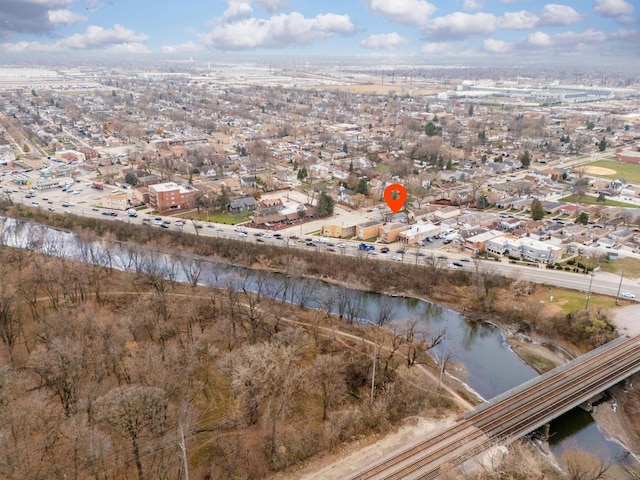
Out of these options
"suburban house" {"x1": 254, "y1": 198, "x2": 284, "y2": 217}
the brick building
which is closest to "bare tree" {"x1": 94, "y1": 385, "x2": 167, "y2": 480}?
"suburban house" {"x1": 254, "y1": 198, "x2": 284, "y2": 217}

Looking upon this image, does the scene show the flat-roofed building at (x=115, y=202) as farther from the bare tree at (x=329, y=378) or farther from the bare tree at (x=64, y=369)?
the bare tree at (x=329, y=378)

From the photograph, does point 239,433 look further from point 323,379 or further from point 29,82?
point 29,82

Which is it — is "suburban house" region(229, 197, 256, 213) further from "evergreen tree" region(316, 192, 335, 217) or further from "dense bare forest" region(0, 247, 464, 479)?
"dense bare forest" region(0, 247, 464, 479)

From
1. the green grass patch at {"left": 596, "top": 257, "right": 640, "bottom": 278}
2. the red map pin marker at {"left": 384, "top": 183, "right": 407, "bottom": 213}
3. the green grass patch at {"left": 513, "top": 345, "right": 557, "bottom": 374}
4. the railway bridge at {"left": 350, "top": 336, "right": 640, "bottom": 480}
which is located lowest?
the green grass patch at {"left": 513, "top": 345, "right": 557, "bottom": 374}

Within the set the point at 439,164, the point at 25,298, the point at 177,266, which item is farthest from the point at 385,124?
the point at 25,298

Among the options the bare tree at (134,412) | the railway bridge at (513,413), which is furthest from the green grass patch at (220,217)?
the railway bridge at (513,413)

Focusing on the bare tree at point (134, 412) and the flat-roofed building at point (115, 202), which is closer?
the bare tree at point (134, 412)

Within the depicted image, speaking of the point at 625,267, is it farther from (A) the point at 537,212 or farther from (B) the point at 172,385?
(B) the point at 172,385
